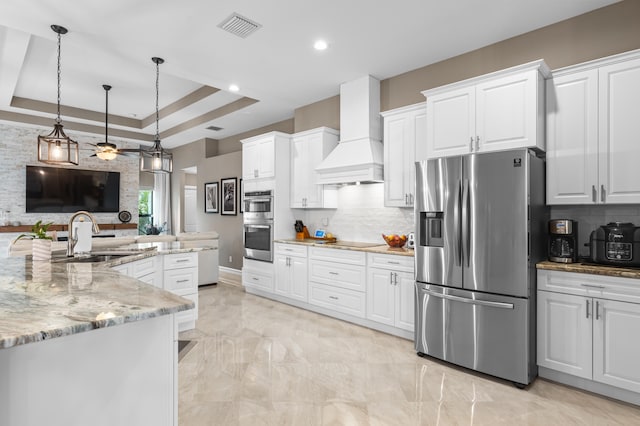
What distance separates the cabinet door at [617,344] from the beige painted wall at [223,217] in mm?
5841

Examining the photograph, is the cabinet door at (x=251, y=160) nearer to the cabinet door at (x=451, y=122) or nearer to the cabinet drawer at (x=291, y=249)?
the cabinet drawer at (x=291, y=249)

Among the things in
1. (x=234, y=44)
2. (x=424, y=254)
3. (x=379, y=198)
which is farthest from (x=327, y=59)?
(x=424, y=254)

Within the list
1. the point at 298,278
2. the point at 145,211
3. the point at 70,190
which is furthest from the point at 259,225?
the point at 145,211

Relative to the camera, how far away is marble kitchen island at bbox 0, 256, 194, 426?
112cm

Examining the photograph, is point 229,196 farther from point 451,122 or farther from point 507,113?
point 507,113

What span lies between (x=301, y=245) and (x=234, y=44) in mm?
2528

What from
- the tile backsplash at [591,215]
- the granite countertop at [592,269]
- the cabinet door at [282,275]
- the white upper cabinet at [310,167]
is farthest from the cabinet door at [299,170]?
the granite countertop at [592,269]

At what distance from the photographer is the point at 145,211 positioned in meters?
9.87

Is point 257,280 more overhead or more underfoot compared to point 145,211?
more underfoot

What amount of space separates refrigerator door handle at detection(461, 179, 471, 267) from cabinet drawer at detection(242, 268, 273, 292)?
3.03 m

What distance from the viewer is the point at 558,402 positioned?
8.05ft

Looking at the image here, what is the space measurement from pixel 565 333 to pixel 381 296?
1.65 metres

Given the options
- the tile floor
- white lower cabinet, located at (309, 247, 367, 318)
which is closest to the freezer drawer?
the tile floor

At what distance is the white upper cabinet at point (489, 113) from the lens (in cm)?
282
